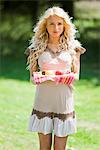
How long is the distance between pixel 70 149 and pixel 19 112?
238cm

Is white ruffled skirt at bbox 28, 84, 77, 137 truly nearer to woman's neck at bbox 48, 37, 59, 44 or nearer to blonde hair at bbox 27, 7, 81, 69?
blonde hair at bbox 27, 7, 81, 69

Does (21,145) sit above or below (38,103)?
below

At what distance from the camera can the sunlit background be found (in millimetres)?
6547

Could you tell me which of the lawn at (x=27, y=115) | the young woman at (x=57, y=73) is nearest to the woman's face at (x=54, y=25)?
the young woman at (x=57, y=73)

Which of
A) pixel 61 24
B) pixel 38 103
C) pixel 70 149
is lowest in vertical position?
pixel 70 149

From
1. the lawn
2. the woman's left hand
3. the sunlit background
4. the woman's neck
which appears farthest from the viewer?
the sunlit background

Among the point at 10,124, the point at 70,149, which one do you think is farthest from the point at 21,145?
the point at 10,124

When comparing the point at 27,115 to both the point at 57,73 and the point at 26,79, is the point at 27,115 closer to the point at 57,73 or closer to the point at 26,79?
the point at 57,73

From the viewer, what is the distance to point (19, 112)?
325 inches

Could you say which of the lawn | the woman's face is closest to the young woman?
the woman's face

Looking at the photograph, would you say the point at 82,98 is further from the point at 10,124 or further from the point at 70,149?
the point at 70,149

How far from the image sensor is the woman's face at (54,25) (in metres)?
4.44

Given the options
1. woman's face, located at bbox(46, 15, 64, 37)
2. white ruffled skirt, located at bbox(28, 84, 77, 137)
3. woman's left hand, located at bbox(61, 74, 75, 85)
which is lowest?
white ruffled skirt, located at bbox(28, 84, 77, 137)

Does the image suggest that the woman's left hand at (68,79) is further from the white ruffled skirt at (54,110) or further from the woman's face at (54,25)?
the woman's face at (54,25)
